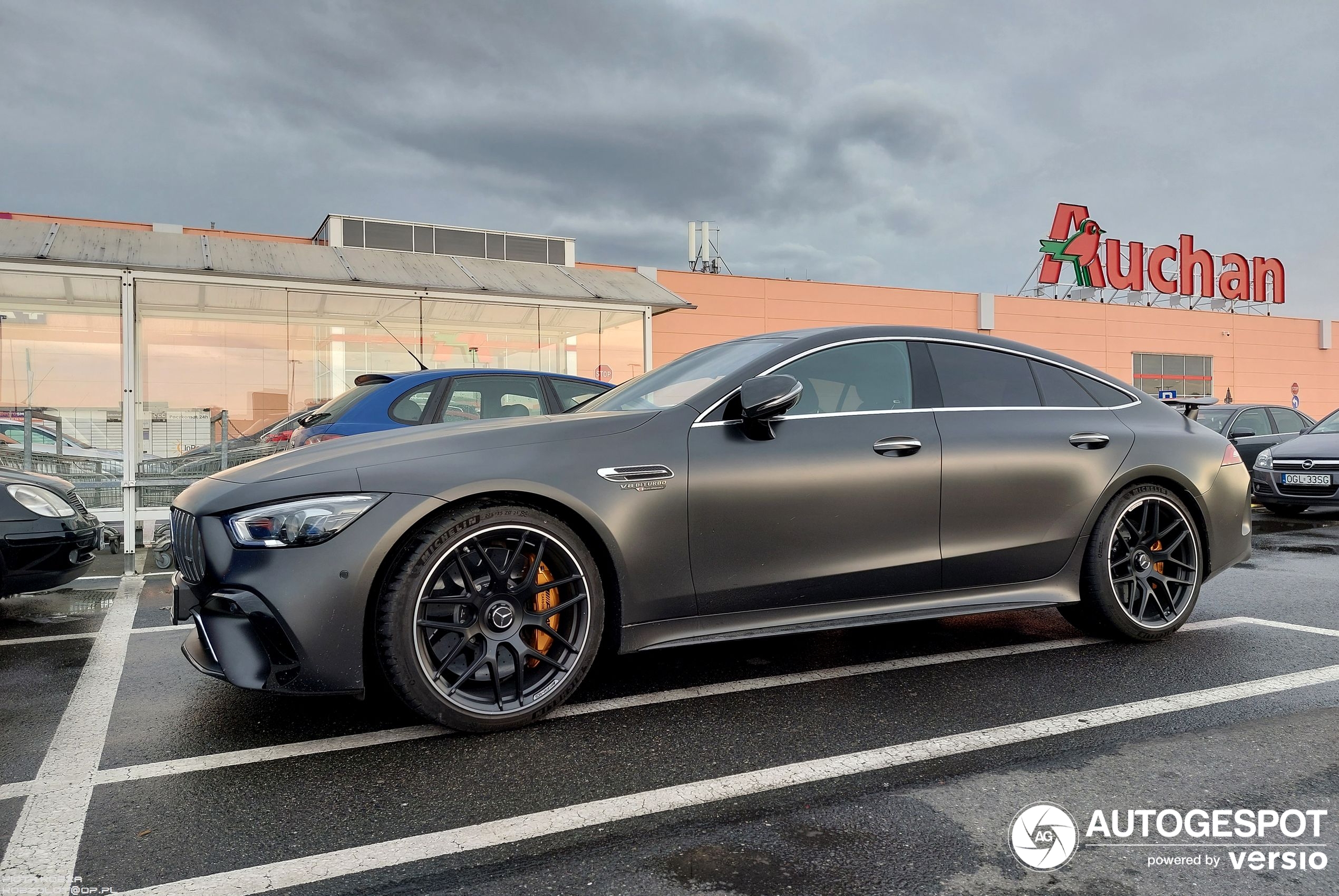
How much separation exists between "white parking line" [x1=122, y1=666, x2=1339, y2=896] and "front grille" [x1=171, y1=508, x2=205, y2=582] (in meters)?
1.19

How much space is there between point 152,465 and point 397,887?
31.1ft

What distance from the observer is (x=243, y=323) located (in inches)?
535

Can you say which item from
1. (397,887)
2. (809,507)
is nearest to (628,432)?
(809,507)

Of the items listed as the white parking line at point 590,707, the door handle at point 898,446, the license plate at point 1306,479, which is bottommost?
the white parking line at point 590,707

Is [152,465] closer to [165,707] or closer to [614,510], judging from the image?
[165,707]

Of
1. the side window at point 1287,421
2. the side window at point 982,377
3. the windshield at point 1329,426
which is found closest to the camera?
the side window at point 982,377

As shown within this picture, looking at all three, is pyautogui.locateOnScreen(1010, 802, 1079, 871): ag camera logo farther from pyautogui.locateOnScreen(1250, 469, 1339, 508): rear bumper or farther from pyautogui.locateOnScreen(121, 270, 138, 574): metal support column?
pyautogui.locateOnScreen(121, 270, 138, 574): metal support column

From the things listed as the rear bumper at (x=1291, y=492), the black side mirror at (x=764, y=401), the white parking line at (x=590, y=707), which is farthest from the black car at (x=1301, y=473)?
the black side mirror at (x=764, y=401)

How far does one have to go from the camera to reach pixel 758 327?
26.2 m

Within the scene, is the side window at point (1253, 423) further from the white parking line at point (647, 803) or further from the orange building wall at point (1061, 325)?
the white parking line at point (647, 803)

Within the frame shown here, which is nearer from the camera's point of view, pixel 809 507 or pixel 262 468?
pixel 262 468

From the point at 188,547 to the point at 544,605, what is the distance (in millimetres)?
1220

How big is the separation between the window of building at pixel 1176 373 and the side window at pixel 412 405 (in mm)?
31361

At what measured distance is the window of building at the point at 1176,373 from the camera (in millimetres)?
33000
